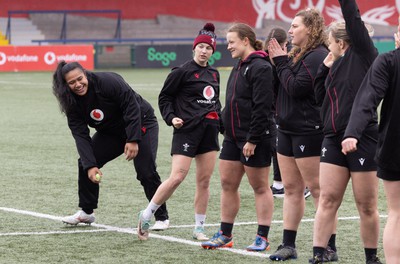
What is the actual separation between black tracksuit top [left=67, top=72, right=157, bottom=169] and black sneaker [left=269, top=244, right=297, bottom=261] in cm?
167

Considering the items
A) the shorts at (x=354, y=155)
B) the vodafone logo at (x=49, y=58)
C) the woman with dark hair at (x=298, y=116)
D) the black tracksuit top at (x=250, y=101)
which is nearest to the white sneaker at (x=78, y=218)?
the black tracksuit top at (x=250, y=101)

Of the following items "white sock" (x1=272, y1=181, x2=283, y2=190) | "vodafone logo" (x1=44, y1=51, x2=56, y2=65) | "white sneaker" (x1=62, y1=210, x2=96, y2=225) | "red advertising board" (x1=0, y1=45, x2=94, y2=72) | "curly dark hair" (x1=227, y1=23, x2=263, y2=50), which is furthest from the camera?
"vodafone logo" (x1=44, y1=51, x2=56, y2=65)

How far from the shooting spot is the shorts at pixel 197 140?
8.50 metres

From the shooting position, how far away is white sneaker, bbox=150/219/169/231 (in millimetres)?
8898

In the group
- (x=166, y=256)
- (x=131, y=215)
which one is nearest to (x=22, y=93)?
(x=131, y=215)

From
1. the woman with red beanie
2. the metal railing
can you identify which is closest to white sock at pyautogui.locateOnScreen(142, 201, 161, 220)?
the woman with red beanie

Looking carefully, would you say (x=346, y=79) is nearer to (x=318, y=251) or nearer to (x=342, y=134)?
(x=342, y=134)

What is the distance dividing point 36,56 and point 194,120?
87.9 feet

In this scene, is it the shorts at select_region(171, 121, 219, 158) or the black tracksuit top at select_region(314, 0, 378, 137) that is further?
the shorts at select_region(171, 121, 219, 158)

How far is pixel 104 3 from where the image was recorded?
44.9 meters

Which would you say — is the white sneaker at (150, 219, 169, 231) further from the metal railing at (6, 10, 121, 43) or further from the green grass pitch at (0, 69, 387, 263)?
the metal railing at (6, 10, 121, 43)

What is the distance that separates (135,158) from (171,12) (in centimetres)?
3720

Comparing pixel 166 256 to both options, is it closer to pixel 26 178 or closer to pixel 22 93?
pixel 26 178

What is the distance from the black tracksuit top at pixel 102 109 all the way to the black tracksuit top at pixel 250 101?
3.04 ft
